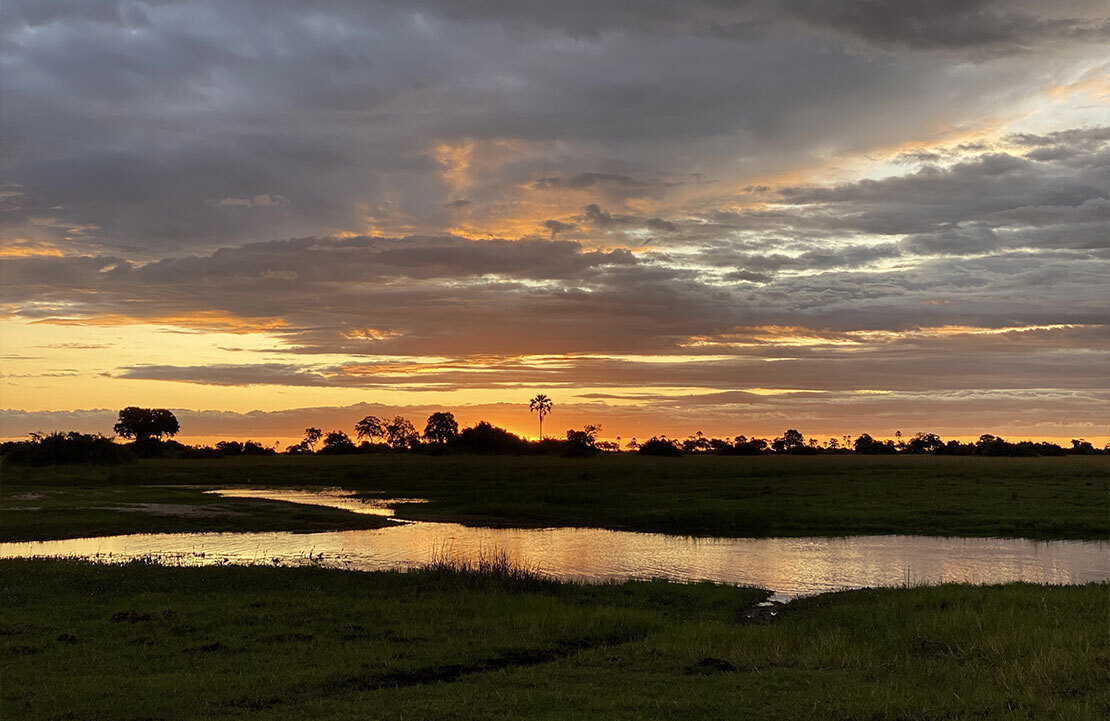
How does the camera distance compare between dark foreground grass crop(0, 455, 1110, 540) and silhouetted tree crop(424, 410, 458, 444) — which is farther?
silhouetted tree crop(424, 410, 458, 444)

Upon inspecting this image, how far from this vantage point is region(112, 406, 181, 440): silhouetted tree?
17288 centimetres

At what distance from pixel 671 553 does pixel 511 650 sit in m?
24.4

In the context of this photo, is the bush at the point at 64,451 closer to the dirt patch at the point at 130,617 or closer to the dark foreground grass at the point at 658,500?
the dark foreground grass at the point at 658,500

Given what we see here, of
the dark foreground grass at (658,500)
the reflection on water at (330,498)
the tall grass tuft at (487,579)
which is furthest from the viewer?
the reflection on water at (330,498)

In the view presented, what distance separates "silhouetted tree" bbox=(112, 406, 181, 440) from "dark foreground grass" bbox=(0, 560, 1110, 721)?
522 feet

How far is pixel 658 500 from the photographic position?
67188 millimetres

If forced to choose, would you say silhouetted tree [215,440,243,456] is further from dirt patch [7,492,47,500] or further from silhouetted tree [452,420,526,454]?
dirt patch [7,492,47,500]

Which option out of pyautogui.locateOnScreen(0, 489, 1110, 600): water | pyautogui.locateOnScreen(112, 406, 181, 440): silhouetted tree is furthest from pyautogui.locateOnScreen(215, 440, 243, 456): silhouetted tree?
pyautogui.locateOnScreen(0, 489, 1110, 600): water

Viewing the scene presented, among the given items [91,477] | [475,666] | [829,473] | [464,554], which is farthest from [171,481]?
[475,666]

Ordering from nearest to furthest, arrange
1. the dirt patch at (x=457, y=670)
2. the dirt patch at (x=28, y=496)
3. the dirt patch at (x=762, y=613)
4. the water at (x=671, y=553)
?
the dirt patch at (x=457, y=670) < the dirt patch at (x=762, y=613) < the water at (x=671, y=553) < the dirt patch at (x=28, y=496)

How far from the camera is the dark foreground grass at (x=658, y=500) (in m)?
51.6

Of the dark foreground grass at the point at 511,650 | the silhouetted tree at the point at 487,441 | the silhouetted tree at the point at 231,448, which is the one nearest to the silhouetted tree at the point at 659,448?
the silhouetted tree at the point at 487,441

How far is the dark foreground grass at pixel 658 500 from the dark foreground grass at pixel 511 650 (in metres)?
24.5

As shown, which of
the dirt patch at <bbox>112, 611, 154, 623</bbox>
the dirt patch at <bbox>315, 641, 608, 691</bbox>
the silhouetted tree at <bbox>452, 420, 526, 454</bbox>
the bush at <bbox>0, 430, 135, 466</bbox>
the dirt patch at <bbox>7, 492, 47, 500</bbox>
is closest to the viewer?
the dirt patch at <bbox>315, 641, 608, 691</bbox>
